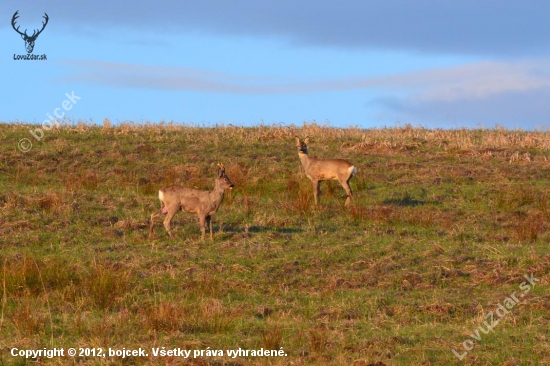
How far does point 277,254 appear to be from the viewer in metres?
14.4

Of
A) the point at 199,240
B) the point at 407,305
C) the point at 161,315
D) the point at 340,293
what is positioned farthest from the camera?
the point at 199,240

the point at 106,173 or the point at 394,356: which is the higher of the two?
the point at 106,173

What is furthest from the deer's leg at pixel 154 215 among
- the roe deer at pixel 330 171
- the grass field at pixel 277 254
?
the roe deer at pixel 330 171

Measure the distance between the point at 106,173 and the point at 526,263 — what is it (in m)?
12.1

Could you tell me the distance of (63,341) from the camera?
9.49 meters

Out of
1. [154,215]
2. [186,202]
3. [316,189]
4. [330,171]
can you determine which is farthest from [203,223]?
[330,171]

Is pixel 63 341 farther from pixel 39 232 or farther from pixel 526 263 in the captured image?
pixel 526 263

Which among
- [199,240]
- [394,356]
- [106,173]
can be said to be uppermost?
[106,173]

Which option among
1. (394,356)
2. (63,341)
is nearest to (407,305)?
(394,356)

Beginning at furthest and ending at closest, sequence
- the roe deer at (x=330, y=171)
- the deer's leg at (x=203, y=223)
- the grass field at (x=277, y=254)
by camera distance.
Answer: the roe deer at (x=330, y=171), the deer's leg at (x=203, y=223), the grass field at (x=277, y=254)

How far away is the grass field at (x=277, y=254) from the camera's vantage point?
9.73 metres

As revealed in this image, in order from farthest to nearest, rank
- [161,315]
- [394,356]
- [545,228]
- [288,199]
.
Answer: [288,199], [545,228], [161,315], [394,356]

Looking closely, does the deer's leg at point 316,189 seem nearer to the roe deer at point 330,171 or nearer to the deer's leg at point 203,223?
the roe deer at point 330,171

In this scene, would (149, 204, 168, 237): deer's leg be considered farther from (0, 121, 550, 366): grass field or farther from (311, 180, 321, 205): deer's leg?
(311, 180, 321, 205): deer's leg
